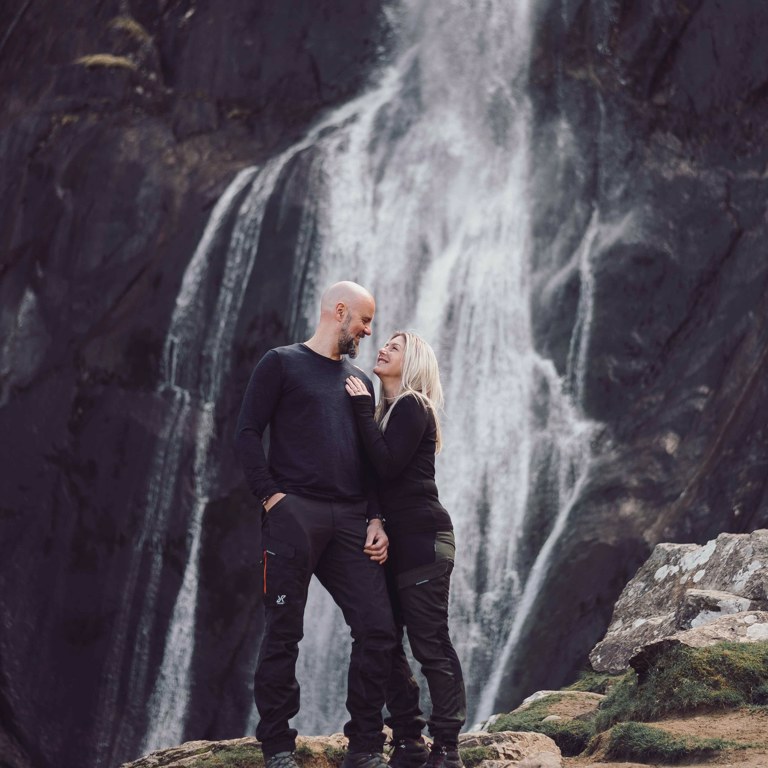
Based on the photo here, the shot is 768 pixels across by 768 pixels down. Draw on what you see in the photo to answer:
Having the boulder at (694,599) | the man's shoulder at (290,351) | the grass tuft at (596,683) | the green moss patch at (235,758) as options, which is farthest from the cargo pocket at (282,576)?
the grass tuft at (596,683)

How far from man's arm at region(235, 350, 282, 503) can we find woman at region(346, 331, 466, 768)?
396mm

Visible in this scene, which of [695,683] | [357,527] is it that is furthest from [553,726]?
[357,527]

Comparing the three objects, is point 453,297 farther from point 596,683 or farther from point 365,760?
point 365,760

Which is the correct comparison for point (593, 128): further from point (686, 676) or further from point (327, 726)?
point (686, 676)

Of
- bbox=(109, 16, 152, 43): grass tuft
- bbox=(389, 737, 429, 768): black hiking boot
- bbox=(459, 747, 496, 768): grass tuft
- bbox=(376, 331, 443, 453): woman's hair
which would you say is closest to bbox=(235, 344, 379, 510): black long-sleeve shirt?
bbox=(376, 331, 443, 453): woman's hair

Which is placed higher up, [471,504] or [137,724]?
[471,504]

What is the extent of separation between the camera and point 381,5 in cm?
2011

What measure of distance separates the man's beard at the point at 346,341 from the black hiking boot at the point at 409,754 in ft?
6.35

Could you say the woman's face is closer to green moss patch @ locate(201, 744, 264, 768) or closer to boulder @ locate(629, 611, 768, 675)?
green moss patch @ locate(201, 744, 264, 768)

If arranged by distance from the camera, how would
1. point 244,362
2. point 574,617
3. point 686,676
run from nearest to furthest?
point 686,676, point 574,617, point 244,362

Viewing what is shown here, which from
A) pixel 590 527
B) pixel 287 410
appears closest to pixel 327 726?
pixel 590 527

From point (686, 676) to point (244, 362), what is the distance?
11605mm

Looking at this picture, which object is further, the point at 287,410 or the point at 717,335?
the point at 717,335

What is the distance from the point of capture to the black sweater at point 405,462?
6.00 m
